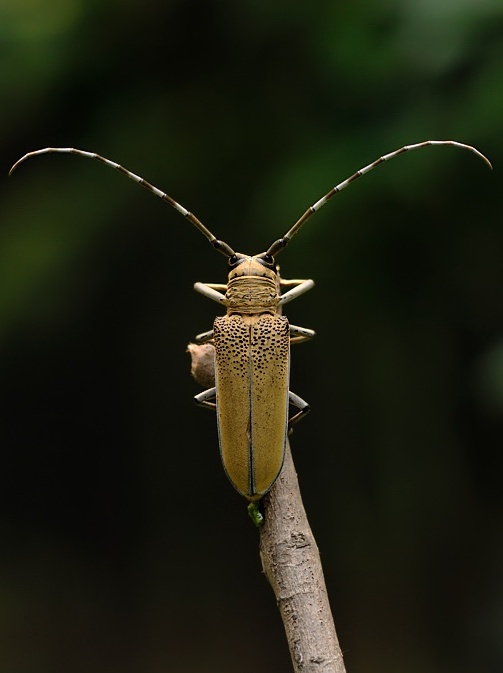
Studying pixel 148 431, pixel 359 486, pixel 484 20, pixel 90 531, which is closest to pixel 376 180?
pixel 484 20

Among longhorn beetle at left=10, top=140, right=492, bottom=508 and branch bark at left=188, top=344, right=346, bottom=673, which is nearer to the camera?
branch bark at left=188, top=344, right=346, bottom=673

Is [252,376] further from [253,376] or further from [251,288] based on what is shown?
[251,288]

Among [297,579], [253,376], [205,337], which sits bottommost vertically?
[297,579]

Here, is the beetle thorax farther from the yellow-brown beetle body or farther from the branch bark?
the branch bark

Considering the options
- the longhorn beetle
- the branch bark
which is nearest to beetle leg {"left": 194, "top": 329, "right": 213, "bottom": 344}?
the longhorn beetle

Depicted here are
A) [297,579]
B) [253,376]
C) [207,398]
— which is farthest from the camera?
[207,398]

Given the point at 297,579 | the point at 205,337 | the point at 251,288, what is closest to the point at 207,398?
the point at 205,337

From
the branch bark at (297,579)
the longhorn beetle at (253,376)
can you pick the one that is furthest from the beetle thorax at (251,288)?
the branch bark at (297,579)

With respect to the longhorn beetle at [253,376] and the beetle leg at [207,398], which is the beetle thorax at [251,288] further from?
the beetle leg at [207,398]
